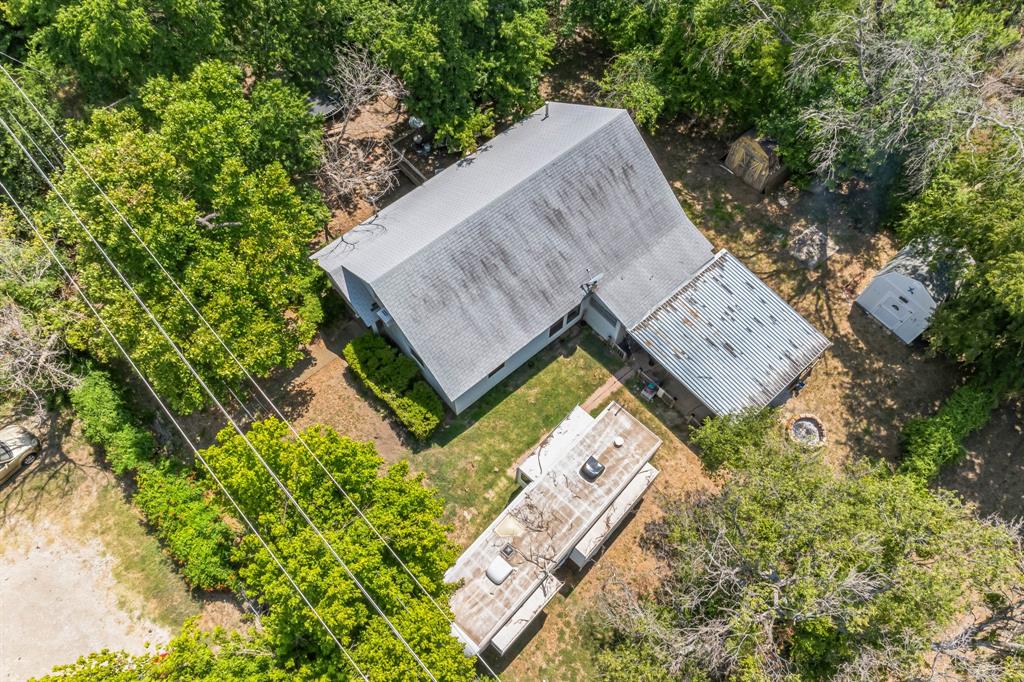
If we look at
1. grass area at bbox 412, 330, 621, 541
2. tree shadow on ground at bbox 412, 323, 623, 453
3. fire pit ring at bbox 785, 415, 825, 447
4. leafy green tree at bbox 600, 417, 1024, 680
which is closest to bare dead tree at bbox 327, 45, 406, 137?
tree shadow on ground at bbox 412, 323, 623, 453

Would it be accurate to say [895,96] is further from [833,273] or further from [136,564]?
[136,564]

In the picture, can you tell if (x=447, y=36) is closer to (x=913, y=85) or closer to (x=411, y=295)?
(x=411, y=295)

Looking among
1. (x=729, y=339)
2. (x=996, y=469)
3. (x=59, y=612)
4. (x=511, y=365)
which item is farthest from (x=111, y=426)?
(x=996, y=469)

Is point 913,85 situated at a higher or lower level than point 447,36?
Answer: lower

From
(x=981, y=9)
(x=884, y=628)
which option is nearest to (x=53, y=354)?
(x=884, y=628)

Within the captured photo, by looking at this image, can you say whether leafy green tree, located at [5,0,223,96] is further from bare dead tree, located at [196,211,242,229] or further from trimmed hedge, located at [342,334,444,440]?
trimmed hedge, located at [342,334,444,440]

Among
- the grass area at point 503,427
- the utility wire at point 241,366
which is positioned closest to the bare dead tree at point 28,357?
the utility wire at point 241,366
